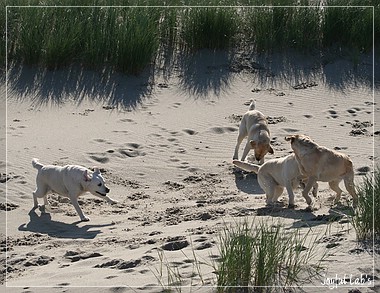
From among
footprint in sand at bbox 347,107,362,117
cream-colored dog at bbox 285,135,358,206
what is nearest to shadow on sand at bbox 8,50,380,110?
footprint in sand at bbox 347,107,362,117

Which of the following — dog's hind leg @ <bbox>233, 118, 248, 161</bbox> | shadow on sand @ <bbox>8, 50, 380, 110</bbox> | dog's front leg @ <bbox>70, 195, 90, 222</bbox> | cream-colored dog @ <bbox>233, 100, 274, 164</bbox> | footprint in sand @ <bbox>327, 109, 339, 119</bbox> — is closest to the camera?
dog's front leg @ <bbox>70, 195, 90, 222</bbox>

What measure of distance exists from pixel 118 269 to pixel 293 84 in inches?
342

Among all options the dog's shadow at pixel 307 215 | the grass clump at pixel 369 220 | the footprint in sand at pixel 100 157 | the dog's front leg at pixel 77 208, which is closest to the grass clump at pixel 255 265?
the grass clump at pixel 369 220

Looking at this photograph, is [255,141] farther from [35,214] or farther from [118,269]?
[118,269]

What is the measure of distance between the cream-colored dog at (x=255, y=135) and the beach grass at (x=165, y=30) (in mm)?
3154

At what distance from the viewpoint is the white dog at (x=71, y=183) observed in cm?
1237

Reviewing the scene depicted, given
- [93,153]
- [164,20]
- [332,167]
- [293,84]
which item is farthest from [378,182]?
[164,20]

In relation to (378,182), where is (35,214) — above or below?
below

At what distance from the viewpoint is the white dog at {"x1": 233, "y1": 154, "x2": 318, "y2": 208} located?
12094 millimetres

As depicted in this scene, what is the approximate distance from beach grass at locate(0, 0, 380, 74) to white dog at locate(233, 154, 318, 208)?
5.68 metres

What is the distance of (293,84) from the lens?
1770 cm

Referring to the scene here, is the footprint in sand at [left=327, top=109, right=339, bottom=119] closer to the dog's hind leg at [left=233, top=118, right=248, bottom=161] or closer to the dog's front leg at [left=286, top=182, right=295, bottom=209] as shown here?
the dog's hind leg at [left=233, top=118, right=248, bottom=161]

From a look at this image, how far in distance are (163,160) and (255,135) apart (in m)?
1.31

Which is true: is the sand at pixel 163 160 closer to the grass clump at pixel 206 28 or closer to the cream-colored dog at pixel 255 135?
the grass clump at pixel 206 28
